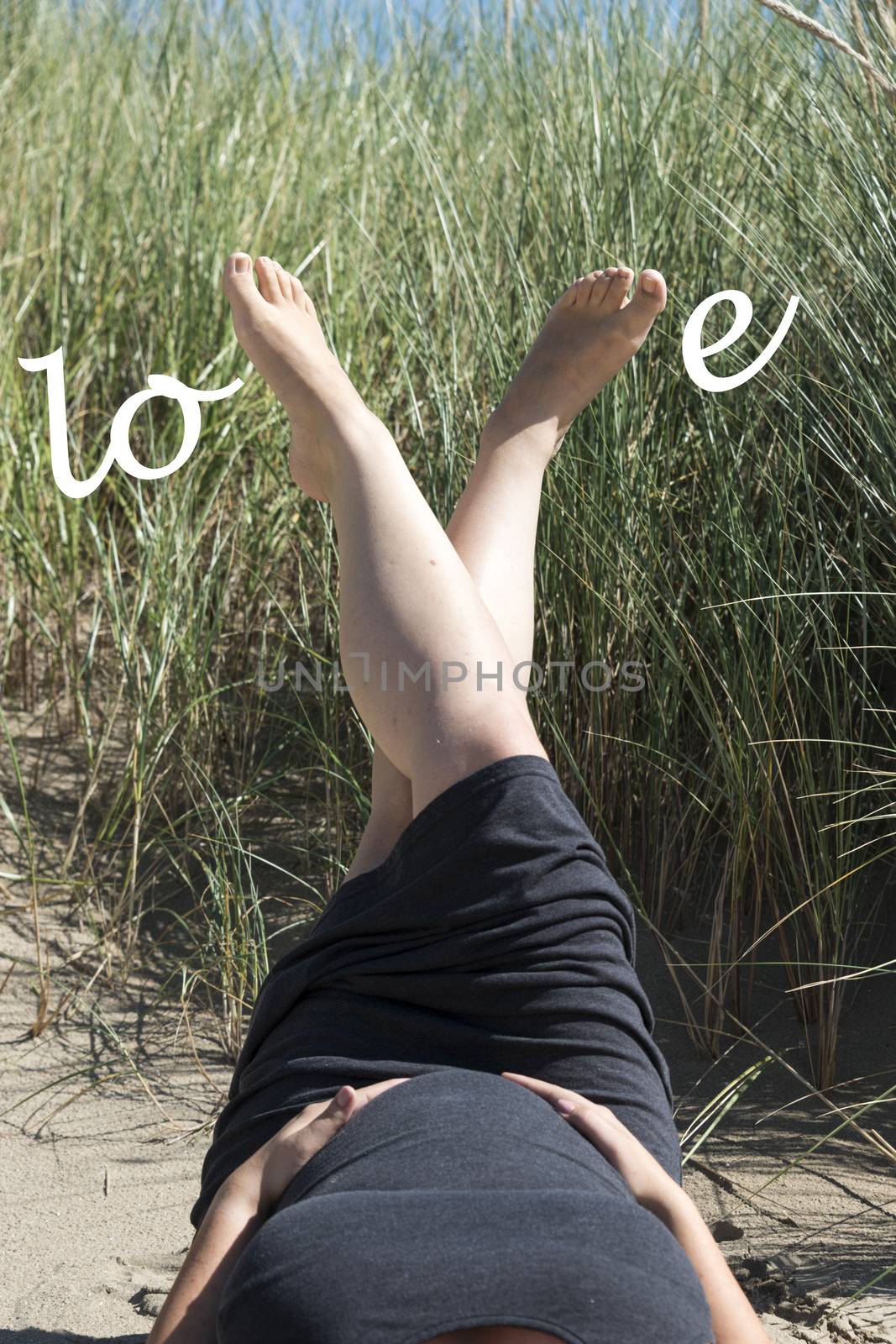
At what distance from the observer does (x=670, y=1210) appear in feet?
3.85

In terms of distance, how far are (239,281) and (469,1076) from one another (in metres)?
1.17

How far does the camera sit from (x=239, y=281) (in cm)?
185

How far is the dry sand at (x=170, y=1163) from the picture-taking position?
151cm

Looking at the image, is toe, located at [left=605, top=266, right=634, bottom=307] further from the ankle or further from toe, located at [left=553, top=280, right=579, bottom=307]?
the ankle

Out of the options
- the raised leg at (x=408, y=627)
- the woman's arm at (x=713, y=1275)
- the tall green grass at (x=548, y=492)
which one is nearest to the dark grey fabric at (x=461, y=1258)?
the woman's arm at (x=713, y=1275)

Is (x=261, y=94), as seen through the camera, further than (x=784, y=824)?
Yes

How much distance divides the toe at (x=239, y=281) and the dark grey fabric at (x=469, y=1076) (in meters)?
0.84

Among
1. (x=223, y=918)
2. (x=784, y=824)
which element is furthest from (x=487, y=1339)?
(x=223, y=918)

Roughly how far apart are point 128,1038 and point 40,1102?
0.60ft

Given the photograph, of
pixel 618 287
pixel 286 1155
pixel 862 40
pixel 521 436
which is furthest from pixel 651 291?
pixel 286 1155

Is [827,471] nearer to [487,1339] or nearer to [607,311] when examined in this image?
[607,311]

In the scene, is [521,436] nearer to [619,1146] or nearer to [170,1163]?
[619,1146]

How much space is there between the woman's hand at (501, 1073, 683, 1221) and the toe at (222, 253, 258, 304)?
3.72ft

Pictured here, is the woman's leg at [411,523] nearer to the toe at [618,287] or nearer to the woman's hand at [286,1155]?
the toe at [618,287]
